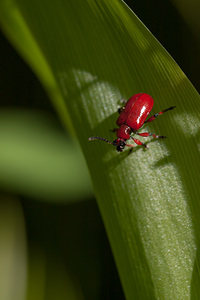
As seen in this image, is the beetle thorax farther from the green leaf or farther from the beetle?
the green leaf

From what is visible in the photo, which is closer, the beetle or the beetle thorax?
the beetle

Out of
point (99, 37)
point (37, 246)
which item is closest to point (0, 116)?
point (37, 246)

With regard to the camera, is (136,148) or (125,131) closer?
(136,148)

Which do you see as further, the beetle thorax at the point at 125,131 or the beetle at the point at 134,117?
the beetle thorax at the point at 125,131

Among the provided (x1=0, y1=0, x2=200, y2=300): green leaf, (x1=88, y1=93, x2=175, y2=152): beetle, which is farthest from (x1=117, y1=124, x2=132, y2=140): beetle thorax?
(x1=0, y1=0, x2=200, y2=300): green leaf

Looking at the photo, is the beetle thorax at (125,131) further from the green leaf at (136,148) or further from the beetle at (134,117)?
the green leaf at (136,148)

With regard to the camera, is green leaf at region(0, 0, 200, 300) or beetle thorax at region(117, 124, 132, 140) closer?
green leaf at region(0, 0, 200, 300)

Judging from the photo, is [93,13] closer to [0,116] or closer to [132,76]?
[132,76]

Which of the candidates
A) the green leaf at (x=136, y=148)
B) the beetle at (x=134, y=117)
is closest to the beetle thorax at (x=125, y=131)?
the beetle at (x=134, y=117)
